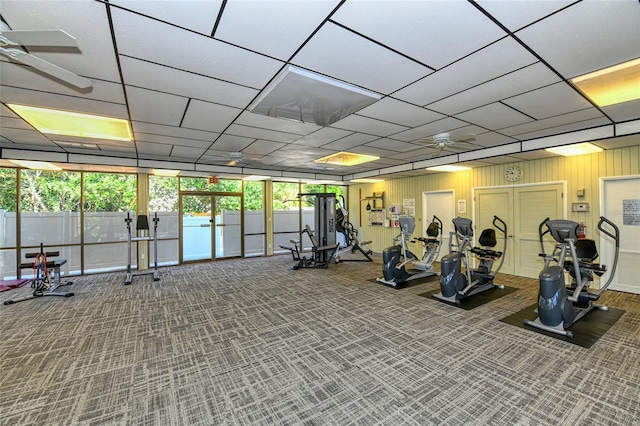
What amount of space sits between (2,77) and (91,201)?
4.97 metres

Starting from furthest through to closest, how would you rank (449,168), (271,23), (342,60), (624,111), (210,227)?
(210,227)
(449,168)
(624,111)
(342,60)
(271,23)

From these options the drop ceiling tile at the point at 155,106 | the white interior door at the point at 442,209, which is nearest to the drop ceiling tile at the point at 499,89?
the drop ceiling tile at the point at 155,106

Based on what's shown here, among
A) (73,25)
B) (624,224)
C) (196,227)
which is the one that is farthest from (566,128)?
(196,227)

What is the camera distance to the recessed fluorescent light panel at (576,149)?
4474 millimetres

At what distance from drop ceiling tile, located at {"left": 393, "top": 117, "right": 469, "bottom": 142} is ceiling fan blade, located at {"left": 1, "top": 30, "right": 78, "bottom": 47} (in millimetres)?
3836

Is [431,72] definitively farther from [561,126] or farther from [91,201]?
[91,201]

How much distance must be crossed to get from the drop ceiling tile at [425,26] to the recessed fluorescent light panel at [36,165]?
22.2ft

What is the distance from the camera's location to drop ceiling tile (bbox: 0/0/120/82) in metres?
1.65

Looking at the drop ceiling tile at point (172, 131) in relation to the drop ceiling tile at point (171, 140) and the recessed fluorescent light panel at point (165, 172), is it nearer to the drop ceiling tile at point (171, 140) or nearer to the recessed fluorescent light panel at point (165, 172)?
the drop ceiling tile at point (171, 140)

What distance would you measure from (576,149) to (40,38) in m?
6.81

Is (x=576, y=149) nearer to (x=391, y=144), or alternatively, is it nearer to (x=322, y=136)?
(x=391, y=144)

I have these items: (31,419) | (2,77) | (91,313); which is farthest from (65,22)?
(91,313)

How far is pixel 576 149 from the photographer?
187 inches

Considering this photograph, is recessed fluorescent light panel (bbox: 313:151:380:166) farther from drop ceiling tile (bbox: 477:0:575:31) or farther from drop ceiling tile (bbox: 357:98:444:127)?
drop ceiling tile (bbox: 477:0:575:31)
